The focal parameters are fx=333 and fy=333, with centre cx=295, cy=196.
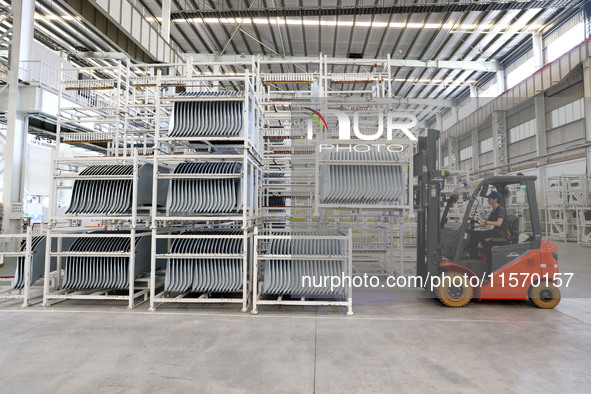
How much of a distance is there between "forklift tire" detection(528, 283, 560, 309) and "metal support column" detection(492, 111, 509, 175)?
1511cm

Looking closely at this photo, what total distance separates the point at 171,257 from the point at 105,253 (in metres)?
1.27

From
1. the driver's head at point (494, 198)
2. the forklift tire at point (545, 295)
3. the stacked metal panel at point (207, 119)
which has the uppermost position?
the stacked metal panel at point (207, 119)

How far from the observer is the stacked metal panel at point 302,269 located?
19.3 feet

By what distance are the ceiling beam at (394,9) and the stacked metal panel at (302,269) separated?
10.6m

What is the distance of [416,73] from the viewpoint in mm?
20547

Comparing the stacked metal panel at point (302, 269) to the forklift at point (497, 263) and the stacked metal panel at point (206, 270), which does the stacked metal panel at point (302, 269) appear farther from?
the forklift at point (497, 263)

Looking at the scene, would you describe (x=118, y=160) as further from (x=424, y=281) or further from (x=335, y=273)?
(x=424, y=281)

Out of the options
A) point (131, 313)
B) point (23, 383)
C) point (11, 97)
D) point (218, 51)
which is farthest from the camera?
point (218, 51)

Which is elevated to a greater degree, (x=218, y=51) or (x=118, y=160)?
(x=218, y=51)

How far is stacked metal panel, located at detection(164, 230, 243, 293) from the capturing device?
5953 mm

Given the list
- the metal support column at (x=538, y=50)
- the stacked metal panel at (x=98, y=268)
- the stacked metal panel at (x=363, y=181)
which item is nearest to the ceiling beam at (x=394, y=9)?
the metal support column at (x=538, y=50)

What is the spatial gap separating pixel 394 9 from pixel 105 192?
40.0 feet

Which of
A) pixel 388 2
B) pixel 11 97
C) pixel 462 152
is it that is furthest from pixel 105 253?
A: pixel 462 152

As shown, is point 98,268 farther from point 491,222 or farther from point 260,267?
point 491,222
